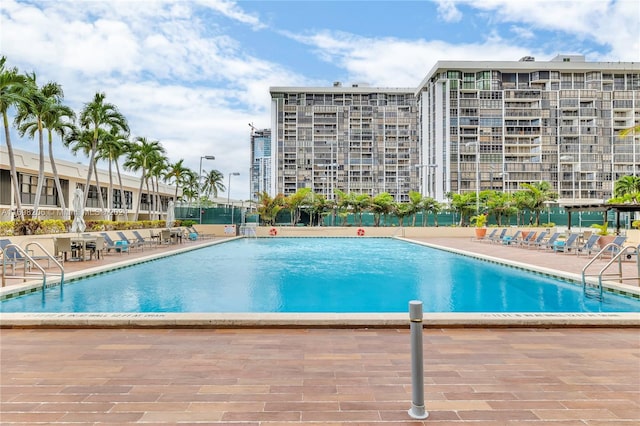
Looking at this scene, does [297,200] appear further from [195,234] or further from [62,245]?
[62,245]

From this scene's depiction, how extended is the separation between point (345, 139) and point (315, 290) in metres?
70.4

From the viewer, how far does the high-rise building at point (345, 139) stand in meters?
78.2

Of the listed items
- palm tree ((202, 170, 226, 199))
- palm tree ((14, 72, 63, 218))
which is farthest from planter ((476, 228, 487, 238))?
palm tree ((202, 170, 226, 199))

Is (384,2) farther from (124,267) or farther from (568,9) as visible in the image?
(124,267)

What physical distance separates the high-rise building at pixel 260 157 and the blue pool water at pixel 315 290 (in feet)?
389

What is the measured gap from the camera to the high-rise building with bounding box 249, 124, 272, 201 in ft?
439

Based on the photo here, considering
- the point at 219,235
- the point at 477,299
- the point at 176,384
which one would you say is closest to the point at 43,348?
the point at 176,384

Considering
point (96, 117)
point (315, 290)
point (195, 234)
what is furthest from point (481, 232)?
point (96, 117)

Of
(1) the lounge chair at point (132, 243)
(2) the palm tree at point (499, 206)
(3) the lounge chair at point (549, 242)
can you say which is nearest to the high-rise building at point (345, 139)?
(2) the palm tree at point (499, 206)

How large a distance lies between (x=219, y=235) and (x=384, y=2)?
24.0m

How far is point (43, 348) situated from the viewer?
4387mm

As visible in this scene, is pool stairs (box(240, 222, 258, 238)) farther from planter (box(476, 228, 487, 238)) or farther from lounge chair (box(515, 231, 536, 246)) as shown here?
lounge chair (box(515, 231, 536, 246))

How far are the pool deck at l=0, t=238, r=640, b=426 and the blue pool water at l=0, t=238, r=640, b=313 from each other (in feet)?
8.92

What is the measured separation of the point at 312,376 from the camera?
3549 mm
